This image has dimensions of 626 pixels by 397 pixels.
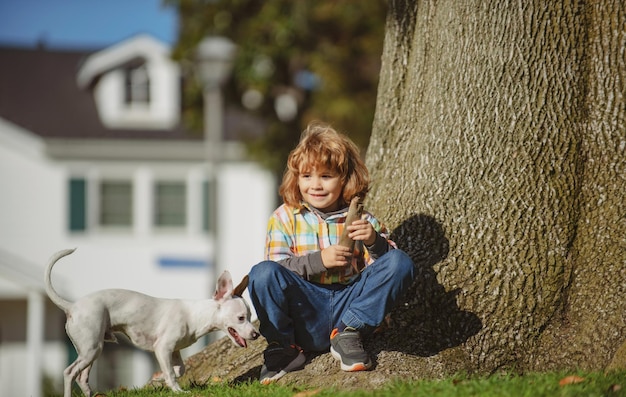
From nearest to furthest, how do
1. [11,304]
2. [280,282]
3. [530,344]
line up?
[280,282] → [530,344] → [11,304]

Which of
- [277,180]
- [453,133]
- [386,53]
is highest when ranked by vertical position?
[386,53]

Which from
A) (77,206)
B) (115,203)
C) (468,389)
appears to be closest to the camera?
(468,389)

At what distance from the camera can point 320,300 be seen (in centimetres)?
536

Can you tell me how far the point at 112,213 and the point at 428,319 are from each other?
63.0 feet

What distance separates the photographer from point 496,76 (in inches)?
233

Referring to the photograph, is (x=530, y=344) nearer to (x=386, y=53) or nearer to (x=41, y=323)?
(x=386, y=53)

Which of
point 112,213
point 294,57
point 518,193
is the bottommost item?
point 112,213

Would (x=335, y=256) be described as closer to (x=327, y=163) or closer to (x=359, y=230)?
(x=359, y=230)

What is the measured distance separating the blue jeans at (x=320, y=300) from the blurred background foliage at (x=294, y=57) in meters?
15.6

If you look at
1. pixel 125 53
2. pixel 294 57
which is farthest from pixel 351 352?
pixel 125 53

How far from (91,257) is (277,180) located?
15.1 feet

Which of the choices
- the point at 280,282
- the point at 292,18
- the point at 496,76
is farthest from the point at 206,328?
the point at 292,18

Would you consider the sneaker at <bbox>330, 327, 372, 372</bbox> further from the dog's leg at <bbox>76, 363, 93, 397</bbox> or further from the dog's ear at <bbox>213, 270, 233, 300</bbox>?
the dog's leg at <bbox>76, 363, 93, 397</bbox>

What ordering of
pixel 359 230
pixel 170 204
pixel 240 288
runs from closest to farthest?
pixel 359 230 → pixel 240 288 → pixel 170 204
